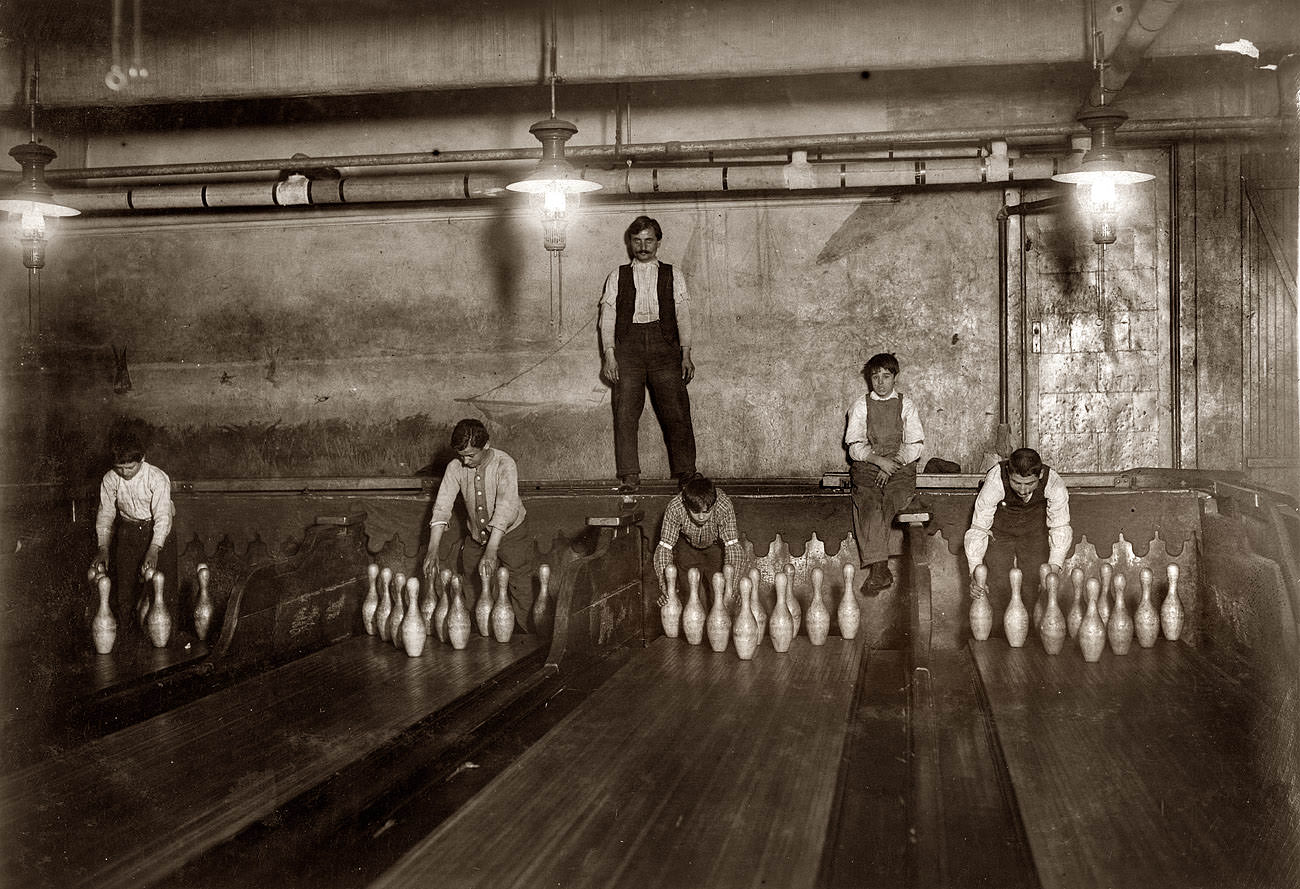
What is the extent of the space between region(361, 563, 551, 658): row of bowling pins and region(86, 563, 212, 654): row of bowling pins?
733 millimetres

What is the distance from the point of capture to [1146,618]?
14.2 feet

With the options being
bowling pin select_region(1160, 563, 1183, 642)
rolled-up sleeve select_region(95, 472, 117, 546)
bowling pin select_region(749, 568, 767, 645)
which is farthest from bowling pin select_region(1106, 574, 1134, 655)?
rolled-up sleeve select_region(95, 472, 117, 546)

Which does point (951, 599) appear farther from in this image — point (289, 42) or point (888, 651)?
point (289, 42)

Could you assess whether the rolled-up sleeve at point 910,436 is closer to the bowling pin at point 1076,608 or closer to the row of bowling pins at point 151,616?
the bowling pin at point 1076,608

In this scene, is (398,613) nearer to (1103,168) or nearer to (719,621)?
(719,621)

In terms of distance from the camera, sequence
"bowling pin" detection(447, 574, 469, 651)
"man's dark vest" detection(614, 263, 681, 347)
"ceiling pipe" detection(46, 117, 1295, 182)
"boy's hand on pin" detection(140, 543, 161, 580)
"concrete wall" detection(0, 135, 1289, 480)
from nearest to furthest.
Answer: "bowling pin" detection(447, 574, 469, 651) < "boy's hand on pin" detection(140, 543, 161, 580) < "ceiling pipe" detection(46, 117, 1295, 182) < "man's dark vest" detection(614, 263, 681, 347) < "concrete wall" detection(0, 135, 1289, 480)

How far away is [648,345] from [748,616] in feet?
7.73

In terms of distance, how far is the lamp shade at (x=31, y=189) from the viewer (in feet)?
16.3

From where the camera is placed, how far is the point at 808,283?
680cm

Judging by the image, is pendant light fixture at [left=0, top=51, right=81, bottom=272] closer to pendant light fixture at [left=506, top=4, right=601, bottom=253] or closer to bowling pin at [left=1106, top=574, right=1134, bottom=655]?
pendant light fixture at [left=506, top=4, right=601, bottom=253]

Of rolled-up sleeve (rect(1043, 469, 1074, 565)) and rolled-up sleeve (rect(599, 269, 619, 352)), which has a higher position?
rolled-up sleeve (rect(599, 269, 619, 352))

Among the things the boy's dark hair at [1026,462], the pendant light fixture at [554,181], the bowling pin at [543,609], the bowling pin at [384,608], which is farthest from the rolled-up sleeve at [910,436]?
the bowling pin at [384,608]

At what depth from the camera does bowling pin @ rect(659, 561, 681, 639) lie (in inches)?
182

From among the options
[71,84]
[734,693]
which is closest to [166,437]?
[71,84]
